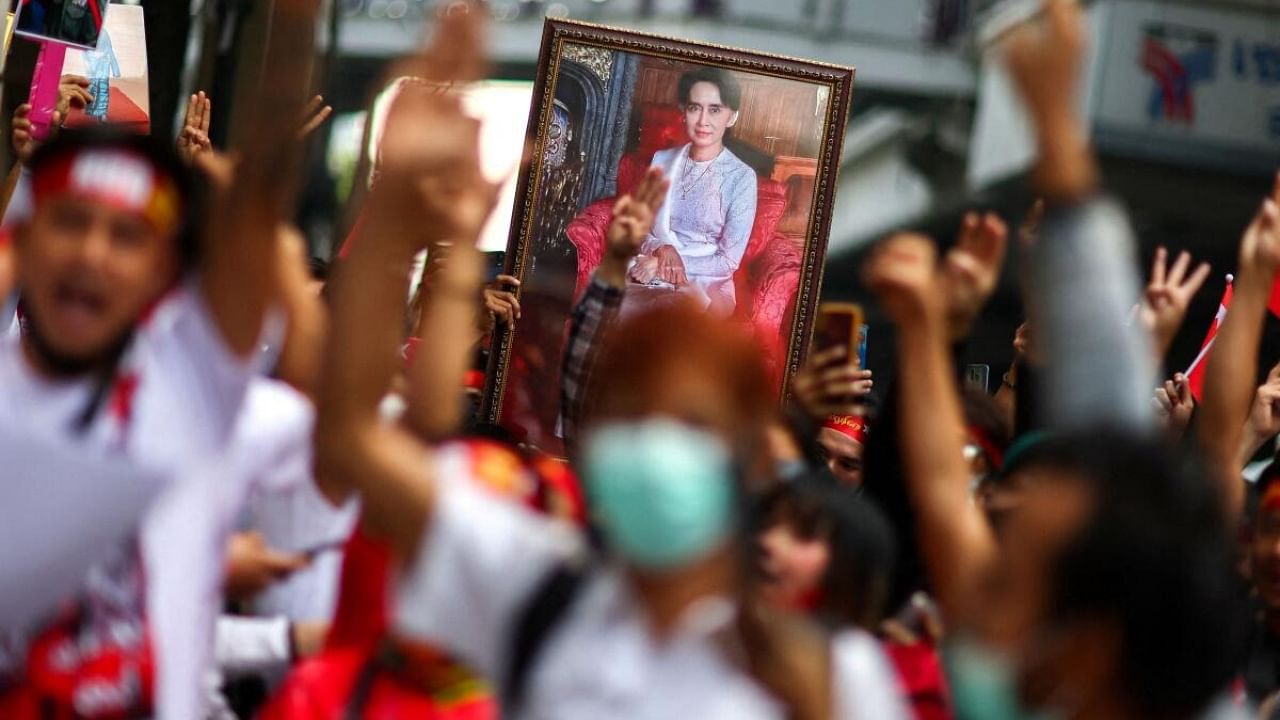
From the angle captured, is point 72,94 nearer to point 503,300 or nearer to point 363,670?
point 503,300

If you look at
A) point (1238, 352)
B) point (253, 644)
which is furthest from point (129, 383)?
point (1238, 352)

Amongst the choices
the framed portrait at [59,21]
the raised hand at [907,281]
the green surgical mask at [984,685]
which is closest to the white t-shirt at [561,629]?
the green surgical mask at [984,685]

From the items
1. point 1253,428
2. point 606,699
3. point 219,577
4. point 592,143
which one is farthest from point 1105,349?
point 592,143

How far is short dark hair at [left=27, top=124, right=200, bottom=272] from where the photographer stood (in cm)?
268

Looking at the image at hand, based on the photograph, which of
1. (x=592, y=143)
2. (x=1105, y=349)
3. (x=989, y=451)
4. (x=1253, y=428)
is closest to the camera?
(x=1105, y=349)

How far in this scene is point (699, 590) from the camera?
238 centimetres

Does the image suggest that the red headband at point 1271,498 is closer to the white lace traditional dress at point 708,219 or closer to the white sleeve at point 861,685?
the white lace traditional dress at point 708,219

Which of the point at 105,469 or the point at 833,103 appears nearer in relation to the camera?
the point at 105,469

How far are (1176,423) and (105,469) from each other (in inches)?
126

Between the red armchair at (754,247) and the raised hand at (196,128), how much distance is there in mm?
994

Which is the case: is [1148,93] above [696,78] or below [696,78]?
above

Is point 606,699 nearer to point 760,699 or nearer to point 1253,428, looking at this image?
point 760,699

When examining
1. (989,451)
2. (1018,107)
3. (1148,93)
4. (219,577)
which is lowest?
(219,577)

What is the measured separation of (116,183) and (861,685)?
1.19m
